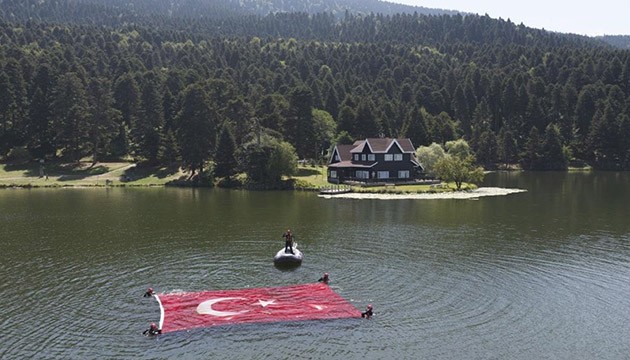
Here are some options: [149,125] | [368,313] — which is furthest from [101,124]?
[368,313]

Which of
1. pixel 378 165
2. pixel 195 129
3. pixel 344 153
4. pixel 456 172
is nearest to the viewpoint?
pixel 456 172

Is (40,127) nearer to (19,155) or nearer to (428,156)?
(19,155)

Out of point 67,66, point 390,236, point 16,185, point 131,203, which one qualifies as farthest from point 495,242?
point 67,66

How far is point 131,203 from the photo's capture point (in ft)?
252

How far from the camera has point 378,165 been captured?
10125 cm

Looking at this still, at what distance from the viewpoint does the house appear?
331ft

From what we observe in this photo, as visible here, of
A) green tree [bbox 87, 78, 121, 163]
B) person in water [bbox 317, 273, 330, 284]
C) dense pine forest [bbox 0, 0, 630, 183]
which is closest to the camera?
person in water [bbox 317, 273, 330, 284]

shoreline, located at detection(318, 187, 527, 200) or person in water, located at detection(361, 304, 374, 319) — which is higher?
shoreline, located at detection(318, 187, 527, 200)

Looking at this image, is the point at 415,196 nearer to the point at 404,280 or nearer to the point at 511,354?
the point at 404,280

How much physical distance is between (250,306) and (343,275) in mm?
8934

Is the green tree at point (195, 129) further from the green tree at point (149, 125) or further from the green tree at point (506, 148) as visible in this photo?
the green tree at point (506, 148)

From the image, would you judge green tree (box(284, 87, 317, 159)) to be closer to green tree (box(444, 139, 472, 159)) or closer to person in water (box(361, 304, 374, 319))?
green tree (box(444, 139, 472, 159))

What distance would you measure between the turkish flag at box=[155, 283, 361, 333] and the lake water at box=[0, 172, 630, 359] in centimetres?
82

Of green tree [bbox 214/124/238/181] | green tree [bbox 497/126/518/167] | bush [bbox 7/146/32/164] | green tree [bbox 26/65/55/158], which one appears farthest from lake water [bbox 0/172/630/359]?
green tree [bbox 497/126/518/167]
